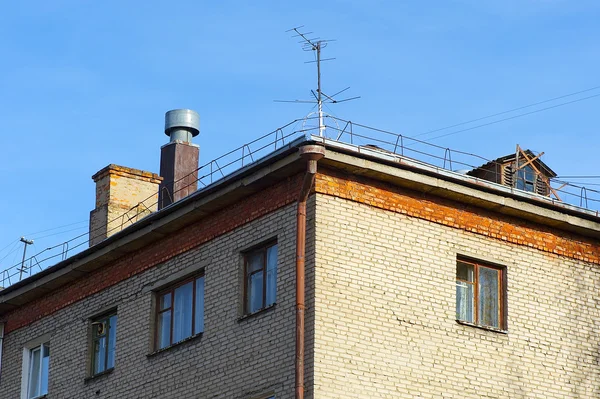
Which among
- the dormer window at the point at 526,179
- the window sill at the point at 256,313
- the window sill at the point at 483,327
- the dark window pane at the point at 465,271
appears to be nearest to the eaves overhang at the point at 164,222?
the window sill at the point at 256,313

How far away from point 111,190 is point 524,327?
1158 cm

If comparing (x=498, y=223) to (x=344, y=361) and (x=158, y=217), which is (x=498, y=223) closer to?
(x=344, y=361)

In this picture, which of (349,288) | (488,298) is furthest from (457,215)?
(349,288)

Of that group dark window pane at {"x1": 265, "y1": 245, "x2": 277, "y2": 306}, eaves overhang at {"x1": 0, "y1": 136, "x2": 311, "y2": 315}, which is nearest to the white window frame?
eaves overhang at {"x1": 0, "y1": 136, "x2": 311, "y2": 315}

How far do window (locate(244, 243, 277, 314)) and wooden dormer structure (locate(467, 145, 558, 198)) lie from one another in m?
5.54

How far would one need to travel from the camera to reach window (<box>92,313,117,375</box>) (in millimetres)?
26844

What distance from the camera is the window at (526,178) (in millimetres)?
27047

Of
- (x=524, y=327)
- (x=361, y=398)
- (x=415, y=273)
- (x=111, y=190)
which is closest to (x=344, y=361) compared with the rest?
(x=361, y=398)

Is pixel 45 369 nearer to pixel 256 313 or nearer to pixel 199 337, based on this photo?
pixel 199 337

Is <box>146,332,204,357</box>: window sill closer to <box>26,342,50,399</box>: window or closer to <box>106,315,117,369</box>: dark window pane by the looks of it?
<box>106,315,117,369</box>: dark window pane

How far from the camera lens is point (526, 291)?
80.3 ft

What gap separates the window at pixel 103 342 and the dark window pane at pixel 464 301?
23.5 feet

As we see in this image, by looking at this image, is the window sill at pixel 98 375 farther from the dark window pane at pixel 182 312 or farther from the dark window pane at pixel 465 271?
the dark window pane at pixel 465 271

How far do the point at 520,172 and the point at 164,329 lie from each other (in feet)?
25.5
